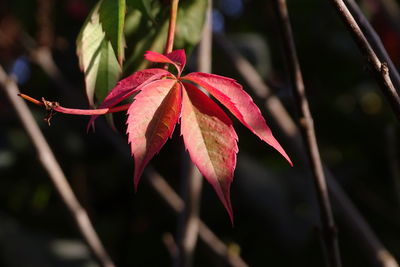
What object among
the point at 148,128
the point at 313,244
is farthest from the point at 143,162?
the point at 313,244

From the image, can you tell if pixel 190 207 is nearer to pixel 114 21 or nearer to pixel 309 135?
pixel 309 135

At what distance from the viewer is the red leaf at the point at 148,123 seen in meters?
0.49

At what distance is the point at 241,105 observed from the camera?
1.65 ft

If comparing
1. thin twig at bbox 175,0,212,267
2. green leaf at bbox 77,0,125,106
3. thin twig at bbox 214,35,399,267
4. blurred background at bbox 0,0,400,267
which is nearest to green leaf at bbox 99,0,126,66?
green leaf at bbox 77,0,125,106

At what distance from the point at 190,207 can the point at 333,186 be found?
0.27 metres

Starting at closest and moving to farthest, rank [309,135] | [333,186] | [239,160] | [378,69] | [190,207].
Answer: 1. [378,69]
2. [309,135]
3. [190,207]
4. [333,186]
5. [239,160]

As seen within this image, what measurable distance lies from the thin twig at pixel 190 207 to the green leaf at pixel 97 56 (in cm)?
32

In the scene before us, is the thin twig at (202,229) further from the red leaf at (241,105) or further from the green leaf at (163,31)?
the red leaf at (241,105)

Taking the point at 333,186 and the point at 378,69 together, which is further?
the point at 333,186

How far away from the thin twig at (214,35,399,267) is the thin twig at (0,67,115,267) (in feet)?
1.10

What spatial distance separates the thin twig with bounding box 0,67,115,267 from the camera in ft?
3.11

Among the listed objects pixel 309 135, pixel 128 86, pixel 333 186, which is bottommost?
pixel 333 186

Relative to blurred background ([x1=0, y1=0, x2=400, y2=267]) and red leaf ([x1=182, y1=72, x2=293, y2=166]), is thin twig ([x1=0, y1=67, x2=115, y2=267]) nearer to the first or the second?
blurred background ([x1=0, y1=0, x2=400, y2=267])

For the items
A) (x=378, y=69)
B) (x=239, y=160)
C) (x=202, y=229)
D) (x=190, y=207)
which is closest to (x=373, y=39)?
(x=378, y=69)
